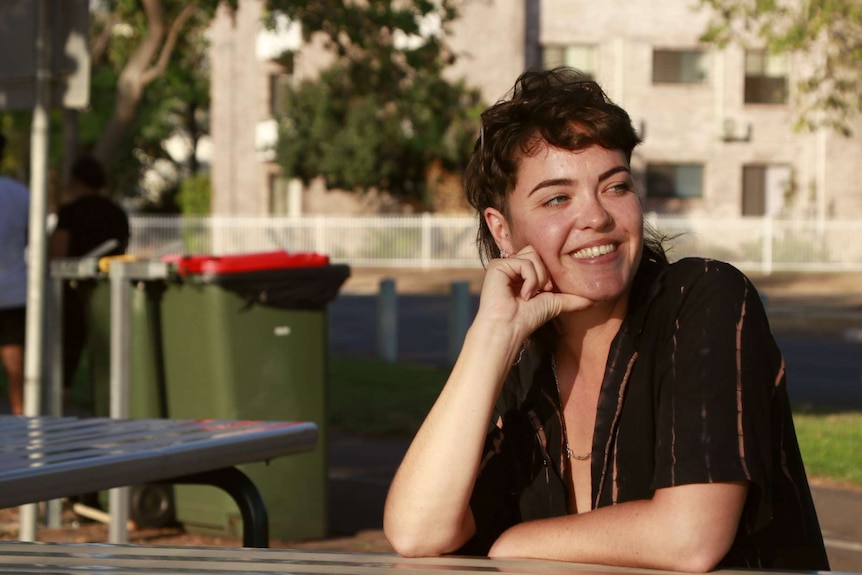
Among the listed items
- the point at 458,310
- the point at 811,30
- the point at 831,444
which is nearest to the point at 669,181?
the point at 811,30

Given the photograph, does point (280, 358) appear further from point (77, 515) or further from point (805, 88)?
point (805, 88)

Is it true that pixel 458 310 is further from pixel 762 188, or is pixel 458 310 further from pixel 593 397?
pixel 762 188

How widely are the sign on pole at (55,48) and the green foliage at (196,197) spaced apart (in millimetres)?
38483

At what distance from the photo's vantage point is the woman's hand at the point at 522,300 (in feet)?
9.02

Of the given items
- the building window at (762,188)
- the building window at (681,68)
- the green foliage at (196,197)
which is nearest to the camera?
the building window at (762,188)

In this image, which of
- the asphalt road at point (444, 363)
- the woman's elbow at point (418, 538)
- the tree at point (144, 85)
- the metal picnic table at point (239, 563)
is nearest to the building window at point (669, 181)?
the tree at point (144, 85)

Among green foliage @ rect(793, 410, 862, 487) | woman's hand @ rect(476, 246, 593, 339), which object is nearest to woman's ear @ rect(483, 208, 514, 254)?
woman's hand @ rect(476, 246, 593, 339)

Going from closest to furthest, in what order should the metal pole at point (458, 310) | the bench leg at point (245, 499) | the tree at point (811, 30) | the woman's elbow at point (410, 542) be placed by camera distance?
the woman's elbow at point (410, 542) → the bench leg at point (245, 499) → the metal pole at point (458, 310) → the tree at point (811, 30)

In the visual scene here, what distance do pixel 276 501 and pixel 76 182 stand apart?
11.2 ft

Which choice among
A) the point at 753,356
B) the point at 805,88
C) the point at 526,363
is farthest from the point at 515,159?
the point at 805,88

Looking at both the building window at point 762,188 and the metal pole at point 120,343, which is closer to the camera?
the metal pole at point 120,343

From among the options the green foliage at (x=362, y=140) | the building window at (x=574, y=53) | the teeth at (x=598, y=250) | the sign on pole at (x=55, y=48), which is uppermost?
the building window at (x=574, y=53)

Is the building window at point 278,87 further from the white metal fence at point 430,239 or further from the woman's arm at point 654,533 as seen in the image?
the woman's arm at point 654,533

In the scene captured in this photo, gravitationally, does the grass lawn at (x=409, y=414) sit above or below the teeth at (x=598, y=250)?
below
